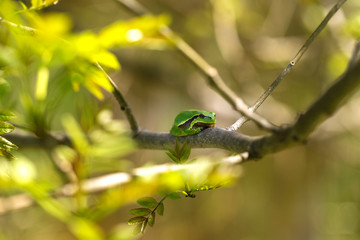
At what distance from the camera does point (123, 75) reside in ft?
8.95

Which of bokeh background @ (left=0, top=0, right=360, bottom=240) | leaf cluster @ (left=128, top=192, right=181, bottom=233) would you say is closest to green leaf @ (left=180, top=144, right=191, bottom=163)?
leaf cluster @ (left=128, top=192, right=181, bottom=233)

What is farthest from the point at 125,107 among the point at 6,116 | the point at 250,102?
the point at 250,102

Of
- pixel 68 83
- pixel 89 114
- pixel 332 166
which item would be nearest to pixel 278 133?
pixel 68 83

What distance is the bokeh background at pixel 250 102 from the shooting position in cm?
226

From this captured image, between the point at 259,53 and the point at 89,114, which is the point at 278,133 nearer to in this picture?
the point at 89,114

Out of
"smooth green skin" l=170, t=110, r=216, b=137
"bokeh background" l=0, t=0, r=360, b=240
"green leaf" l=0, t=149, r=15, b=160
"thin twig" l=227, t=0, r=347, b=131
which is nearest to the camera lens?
"green leaf" l=0, t=149, r=15, b=160

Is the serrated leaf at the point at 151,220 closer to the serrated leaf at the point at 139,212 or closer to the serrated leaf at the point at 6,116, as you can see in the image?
the serrated leaf at the point at 139,212

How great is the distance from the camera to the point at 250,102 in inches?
91.2

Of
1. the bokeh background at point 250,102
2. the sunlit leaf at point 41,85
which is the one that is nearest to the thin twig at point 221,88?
the sunlit leaf at point 41,85

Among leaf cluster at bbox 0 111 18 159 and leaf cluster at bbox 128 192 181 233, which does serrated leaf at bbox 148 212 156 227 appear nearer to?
leaf cluster at bbox 128 192 181 233

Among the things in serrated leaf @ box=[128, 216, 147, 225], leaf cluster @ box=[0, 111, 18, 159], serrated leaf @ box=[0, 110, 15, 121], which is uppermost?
serrated leaf @ box=[0, 110, 15, 121]

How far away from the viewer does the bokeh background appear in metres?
2.26

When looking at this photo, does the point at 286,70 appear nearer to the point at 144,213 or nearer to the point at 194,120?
the point at 144,213

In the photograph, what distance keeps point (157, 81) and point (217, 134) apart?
1.98m
